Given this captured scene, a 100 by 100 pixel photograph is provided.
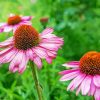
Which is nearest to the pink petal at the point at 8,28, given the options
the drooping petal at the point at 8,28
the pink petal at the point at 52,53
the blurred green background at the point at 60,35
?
the drooping petal at the point at 8,28

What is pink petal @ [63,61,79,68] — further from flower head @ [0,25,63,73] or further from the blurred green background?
the blurred green background

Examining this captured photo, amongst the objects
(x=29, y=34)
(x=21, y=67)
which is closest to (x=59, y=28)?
(x=29, y=34)

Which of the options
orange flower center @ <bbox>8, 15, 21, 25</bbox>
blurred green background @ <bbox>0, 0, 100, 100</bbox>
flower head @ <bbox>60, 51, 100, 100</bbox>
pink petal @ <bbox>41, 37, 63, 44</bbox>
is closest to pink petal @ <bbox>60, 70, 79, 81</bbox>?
flower head @ <bbox>60, 51, 100, 100</bbox>

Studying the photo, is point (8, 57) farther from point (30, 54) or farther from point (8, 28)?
point (8, 28)

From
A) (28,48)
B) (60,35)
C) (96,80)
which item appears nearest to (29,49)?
(28,48)

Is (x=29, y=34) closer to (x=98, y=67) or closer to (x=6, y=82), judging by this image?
(x=98, y=67)

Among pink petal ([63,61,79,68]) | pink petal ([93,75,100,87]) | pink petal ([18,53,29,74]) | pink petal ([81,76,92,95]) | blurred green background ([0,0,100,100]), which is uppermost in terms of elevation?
pink petal ([18,53,29,74])

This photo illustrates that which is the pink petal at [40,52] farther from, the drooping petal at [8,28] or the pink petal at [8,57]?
the drooping petal at [8,28]
